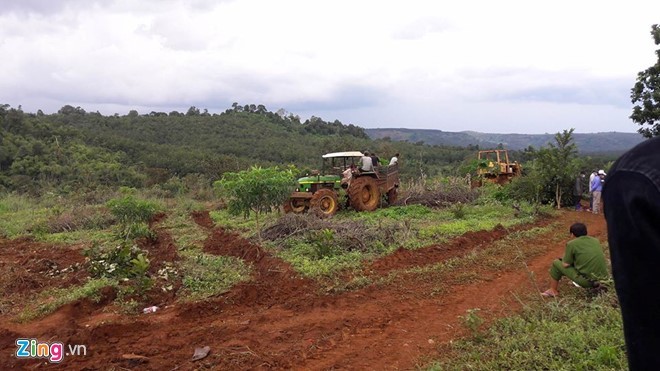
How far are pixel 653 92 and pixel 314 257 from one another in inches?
550

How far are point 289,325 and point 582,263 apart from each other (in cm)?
349

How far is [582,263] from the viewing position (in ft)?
18.1

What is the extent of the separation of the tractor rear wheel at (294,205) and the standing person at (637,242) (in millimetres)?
12160

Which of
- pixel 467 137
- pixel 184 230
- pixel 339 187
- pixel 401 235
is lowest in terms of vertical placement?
pixel 184 230

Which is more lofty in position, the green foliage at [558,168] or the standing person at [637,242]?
the standing person at [637,242]

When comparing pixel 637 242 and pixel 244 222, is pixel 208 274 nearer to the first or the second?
pixel 244 222

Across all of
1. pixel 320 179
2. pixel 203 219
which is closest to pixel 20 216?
pixel 203 219

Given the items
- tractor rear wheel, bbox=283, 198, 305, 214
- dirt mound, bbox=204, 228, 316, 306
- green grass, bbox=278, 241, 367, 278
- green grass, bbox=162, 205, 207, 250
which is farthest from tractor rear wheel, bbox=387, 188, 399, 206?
green grass, bbox=278, 241, 367, 278

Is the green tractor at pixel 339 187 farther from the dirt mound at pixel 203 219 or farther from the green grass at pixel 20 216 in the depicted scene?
the green grass at pixel 20 216

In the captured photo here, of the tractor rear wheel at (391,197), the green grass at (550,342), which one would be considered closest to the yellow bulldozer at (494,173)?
the tractor rear wheel at (391,197)

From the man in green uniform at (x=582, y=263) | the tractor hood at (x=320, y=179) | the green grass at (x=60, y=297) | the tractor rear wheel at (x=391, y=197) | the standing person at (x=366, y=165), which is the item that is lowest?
the green grass at (x=60, y=297)

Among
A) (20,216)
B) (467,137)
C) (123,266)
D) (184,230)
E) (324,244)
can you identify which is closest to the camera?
(123,266)

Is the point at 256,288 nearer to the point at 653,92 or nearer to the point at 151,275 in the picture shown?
the point at 151,275

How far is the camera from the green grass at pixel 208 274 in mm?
6785
